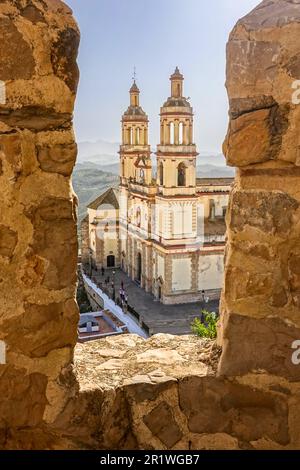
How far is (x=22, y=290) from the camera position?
5.38 ft

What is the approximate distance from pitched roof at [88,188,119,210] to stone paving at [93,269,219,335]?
5.62m

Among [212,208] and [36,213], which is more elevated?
[36,213]

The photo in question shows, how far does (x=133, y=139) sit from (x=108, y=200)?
369 cm

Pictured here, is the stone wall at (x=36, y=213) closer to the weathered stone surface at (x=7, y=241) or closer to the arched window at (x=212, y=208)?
the weathered stone surface at (x=7, y=241)

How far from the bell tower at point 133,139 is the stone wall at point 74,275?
85.3 feet

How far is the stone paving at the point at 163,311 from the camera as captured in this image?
1815 cm

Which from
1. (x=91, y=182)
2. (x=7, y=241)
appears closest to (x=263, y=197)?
(x=7, y=241)

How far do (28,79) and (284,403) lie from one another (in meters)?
1.33

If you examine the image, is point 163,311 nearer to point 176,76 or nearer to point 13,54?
point 176,76

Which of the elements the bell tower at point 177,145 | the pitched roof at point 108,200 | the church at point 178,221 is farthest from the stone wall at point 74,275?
the pitched roof at point 108,200

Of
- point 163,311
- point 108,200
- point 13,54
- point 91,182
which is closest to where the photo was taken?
point 13,54

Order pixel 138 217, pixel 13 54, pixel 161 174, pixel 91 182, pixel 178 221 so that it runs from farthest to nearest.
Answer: pixel 91 182 < pixel 138 217 < pixel 161 174 < pixel 178 221 < pixel 13 54

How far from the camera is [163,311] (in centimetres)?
2050
